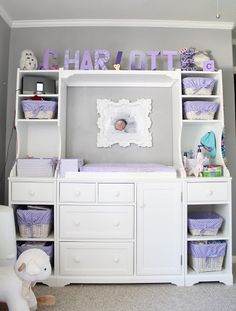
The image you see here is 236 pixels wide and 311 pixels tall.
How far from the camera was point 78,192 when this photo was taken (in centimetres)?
229

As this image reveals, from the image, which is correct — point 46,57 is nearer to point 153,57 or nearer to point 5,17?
point 5,17

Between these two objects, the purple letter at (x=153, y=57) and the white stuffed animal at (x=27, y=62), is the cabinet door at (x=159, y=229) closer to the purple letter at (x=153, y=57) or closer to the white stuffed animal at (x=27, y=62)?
the purple letter at (x=153, y=57)

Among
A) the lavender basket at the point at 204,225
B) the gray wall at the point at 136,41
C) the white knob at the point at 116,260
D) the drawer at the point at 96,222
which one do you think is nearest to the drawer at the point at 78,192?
the drawer at the point at 96,222

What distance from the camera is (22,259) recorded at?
1731 mm

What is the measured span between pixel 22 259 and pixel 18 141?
42.8 inches

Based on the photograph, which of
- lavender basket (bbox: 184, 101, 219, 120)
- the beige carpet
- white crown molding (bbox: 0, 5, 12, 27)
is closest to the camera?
the beige carpet

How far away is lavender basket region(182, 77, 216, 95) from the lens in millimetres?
2393

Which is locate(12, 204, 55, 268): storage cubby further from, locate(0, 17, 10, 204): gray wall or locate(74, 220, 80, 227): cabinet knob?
locate(0, 17, 10, 204): gray wall

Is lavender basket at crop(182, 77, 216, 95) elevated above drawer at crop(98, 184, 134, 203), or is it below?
above

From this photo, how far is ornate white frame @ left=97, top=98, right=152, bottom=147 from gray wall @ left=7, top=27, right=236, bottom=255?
1.52 ft

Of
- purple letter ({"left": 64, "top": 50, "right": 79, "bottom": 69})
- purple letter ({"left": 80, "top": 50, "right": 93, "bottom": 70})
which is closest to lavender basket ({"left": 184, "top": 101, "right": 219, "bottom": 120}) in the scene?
Result: purple letter ({"left": 80, "top": 50, "right": 93, "bottom": 70})

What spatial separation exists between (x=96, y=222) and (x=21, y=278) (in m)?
0.74

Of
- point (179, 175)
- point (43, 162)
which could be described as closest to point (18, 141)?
point (43, 162)

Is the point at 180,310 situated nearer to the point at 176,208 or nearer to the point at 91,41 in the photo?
the point at 176,208
